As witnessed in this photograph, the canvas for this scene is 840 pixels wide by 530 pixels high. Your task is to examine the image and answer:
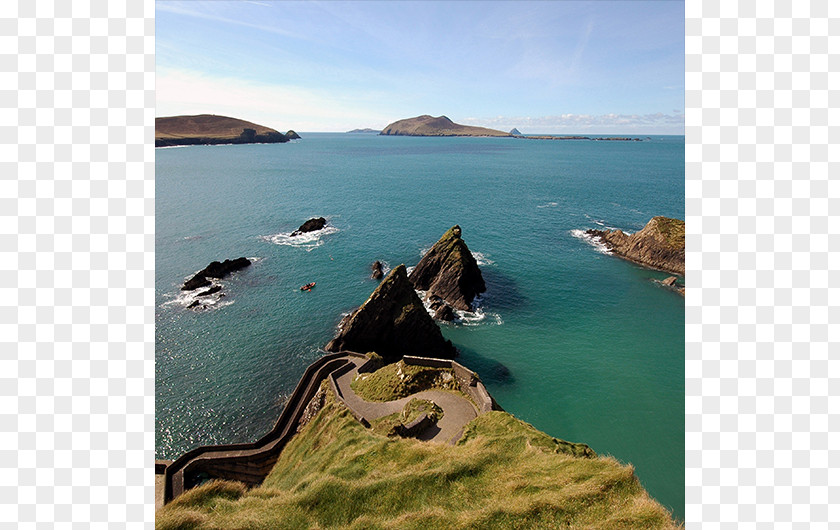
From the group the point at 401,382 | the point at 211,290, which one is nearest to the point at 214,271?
the point at 211,290

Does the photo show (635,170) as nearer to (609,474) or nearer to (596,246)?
(596,246)

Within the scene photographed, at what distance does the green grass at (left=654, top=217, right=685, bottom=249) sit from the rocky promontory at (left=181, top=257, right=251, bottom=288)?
77.3m

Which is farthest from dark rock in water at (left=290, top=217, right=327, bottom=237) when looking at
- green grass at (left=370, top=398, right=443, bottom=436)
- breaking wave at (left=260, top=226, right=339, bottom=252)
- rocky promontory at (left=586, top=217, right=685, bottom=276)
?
rocky promontory at (left=586, top=217, right=685, bottom=276)

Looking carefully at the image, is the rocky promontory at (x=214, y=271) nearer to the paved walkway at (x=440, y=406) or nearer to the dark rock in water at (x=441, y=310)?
the dark rock in water at (x=441, y=310)

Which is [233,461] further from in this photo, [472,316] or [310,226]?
[310,226]

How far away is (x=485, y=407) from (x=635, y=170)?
200216 mm

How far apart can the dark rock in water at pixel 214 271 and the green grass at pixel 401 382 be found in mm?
39125

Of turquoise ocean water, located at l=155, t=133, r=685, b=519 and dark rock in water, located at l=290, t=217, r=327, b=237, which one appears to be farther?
dark rock in water, located at l=290, t=217, r=327, b=237

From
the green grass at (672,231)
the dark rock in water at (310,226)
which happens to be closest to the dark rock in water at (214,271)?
the dark rock in water at (310,226)

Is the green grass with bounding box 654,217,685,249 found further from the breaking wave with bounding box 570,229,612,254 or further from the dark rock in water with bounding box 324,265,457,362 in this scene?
the dark rock in water with bounding box 324,265,457,362

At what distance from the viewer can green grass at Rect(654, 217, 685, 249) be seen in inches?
2544

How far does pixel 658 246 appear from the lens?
65.8 m

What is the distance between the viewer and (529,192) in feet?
411

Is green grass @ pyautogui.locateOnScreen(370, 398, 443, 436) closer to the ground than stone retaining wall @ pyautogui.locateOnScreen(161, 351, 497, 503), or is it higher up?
higher up
